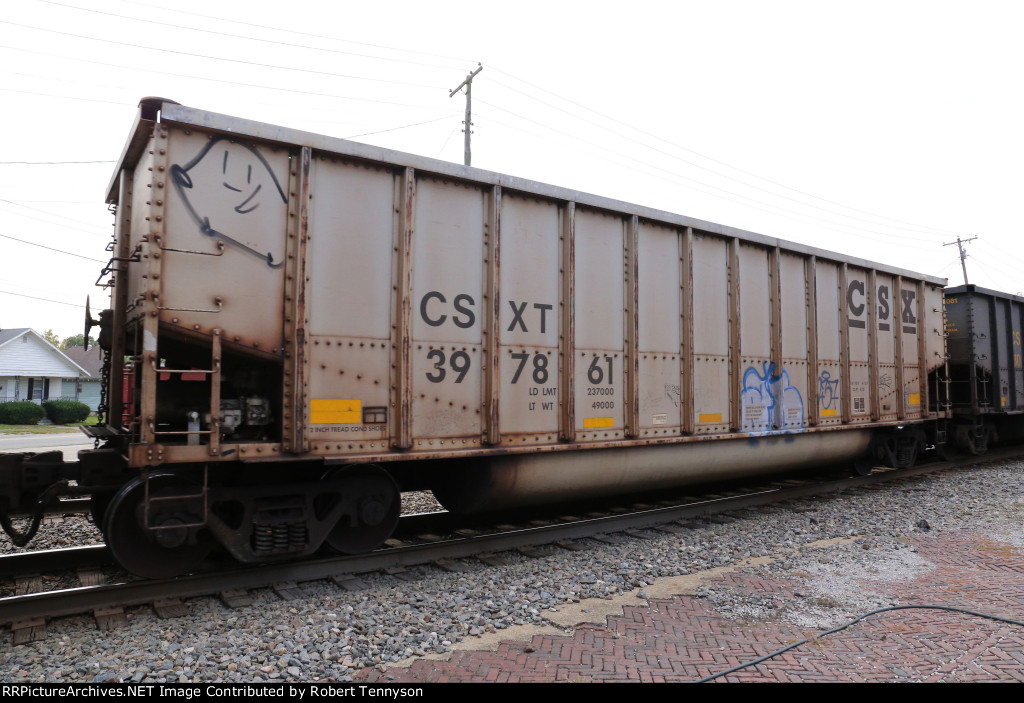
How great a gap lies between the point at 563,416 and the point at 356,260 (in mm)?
2810

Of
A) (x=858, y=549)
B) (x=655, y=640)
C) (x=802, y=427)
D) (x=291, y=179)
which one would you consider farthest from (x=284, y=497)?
(x=802, y=427)

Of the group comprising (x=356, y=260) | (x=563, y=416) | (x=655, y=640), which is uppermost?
(x=356, y=260)

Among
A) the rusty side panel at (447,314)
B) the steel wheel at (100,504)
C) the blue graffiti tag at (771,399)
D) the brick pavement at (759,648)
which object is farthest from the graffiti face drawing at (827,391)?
the steel wheel at (100,504)

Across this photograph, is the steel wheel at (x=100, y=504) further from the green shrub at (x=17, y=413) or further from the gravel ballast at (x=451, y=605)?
the green shrub at (x=17, y=413)

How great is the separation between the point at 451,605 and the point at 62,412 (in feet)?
117

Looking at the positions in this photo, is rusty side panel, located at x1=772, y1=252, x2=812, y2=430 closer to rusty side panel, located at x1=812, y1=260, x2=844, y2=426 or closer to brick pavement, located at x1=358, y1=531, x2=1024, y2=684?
rusty side panel, located at x1=812, y1=260, x2=844, y2=426

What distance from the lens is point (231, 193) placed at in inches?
198

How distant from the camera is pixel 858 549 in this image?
6.64 metres

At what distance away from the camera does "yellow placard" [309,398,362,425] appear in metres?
5.20

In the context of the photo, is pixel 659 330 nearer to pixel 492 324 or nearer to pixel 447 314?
pixel 492 324

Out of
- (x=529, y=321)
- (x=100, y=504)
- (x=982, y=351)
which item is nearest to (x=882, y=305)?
(x=982, y=351)

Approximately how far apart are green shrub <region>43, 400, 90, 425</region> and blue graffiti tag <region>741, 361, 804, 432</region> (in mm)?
35255

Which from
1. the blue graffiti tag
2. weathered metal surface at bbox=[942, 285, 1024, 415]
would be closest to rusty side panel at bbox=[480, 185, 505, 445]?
the blue graffiti tag

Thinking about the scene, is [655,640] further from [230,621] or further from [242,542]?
[242,542]
